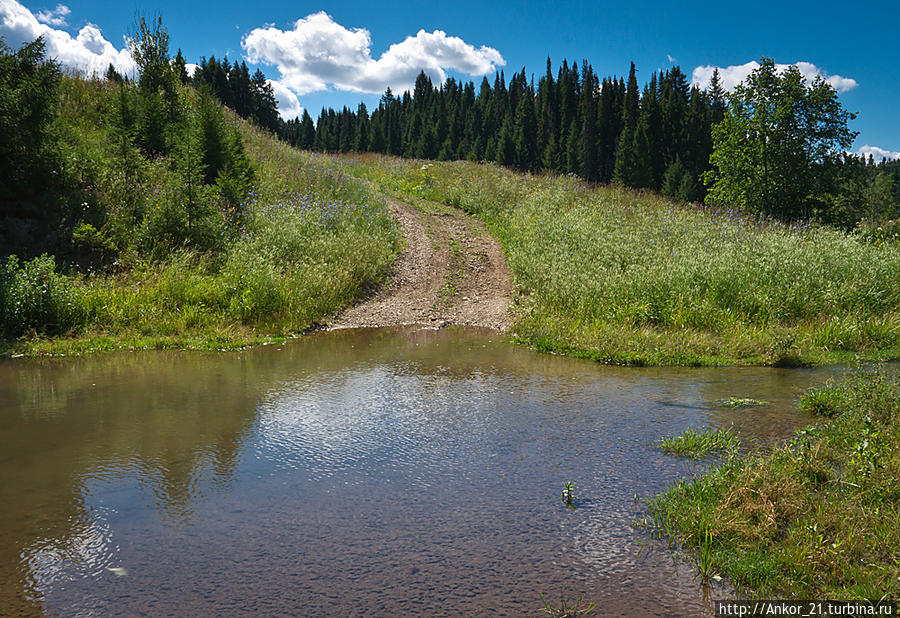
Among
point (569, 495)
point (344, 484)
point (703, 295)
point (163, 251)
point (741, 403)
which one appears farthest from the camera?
point (163, 251)

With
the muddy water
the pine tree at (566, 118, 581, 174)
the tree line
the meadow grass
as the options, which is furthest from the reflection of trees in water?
the pine tree at (566, 118, 581, 174)

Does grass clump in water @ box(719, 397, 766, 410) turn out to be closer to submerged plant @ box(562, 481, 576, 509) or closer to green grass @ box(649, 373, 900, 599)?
green grass @ box(649, 373, 900, 599)

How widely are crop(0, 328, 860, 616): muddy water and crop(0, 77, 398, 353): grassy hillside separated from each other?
6.43ft

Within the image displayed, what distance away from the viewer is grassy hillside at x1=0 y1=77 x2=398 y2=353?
36.2 ft

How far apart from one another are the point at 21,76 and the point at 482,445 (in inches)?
580

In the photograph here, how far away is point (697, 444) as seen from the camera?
585 cm

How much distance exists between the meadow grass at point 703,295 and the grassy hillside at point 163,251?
5517 millimetres

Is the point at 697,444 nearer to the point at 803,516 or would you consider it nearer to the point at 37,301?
the point at 803,516

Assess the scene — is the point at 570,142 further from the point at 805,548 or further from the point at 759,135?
the point at 805,548

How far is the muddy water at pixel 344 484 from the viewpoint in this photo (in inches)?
141

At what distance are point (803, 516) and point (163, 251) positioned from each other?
562 inches

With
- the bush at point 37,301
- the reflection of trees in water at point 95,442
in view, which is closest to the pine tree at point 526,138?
the bush at point 37,301

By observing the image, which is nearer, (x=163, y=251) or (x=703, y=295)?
(x=703, y=295)

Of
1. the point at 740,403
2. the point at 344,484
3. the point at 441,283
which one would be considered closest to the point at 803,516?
the point at 740,403
